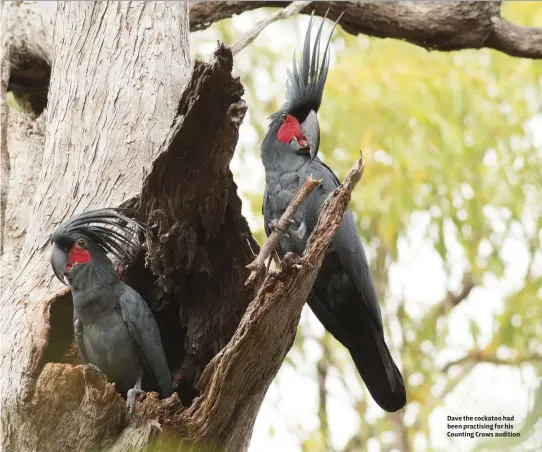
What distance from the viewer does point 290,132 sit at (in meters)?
3.98

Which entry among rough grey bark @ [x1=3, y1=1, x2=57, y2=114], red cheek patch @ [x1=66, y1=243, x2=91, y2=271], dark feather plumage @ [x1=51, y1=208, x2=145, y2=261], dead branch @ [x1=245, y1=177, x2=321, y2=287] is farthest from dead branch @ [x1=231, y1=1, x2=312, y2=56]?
dead branch @ [x1=245, y1=177, x2=321, y2=287]

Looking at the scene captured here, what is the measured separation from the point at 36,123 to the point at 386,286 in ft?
12.7

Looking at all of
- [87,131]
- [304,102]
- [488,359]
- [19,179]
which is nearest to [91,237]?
[87,131]

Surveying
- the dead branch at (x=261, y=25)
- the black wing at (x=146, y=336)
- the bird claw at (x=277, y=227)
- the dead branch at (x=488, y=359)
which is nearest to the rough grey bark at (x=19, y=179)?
the black wing at (x=146, y=336)

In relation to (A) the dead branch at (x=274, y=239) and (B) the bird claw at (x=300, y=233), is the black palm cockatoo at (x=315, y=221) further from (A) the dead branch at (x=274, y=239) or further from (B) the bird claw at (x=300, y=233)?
(A) the dead branch at (x=274, y=239)

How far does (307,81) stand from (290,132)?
0.29 metres

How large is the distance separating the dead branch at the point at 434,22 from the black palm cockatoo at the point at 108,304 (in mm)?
2494

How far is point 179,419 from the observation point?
9.26 ft

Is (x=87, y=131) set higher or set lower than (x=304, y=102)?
lower

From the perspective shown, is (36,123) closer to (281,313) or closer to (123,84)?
(123,84)

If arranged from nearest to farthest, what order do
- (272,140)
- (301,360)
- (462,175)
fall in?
(272,140)
(462,175)
(301,360)

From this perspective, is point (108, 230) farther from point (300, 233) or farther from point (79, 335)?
point (300, 233)

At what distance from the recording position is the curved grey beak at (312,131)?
12.9 feet

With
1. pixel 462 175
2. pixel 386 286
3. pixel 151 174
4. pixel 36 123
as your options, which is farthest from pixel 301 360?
pixel 151 174
